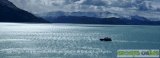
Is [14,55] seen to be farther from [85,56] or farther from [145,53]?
[145,53]

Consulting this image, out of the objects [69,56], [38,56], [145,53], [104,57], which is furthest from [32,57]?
Answer: [145,53]

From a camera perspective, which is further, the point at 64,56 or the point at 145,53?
the point at 64,56

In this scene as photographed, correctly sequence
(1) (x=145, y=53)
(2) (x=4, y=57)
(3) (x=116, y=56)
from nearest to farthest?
1. (1) (x=145, y=53)
2. (2) (x=4, y=57)
3. (3) (x=116, y=56)

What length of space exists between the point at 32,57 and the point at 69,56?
1231 cm

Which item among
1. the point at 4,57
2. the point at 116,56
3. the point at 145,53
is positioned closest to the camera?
the point at 145,53

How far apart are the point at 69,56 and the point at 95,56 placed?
7.97 metres

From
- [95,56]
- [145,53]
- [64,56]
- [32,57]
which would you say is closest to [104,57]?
[95,56]

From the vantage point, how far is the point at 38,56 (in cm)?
13238

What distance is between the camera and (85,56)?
5335 inches

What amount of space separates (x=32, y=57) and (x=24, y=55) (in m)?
7.11

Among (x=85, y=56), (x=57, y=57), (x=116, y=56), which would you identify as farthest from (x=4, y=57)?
(x=116, y=56)

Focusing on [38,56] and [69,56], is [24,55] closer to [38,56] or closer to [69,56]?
[38,56]

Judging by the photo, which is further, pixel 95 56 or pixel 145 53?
pixel 95 56

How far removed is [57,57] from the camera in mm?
131875
